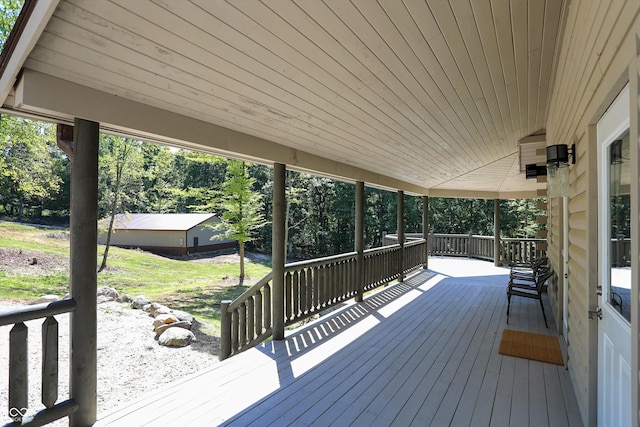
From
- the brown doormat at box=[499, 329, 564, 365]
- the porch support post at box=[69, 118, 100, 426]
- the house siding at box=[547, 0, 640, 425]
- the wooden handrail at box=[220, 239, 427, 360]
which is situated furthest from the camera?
the wooden handrail at box=[220, 239, 427, 360]

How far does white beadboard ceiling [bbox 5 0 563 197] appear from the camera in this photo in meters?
1.68

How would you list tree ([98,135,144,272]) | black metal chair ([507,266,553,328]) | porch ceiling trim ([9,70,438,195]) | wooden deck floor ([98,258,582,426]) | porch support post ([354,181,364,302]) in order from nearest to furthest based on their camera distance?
porch ceiling trim ([9,70,438,195]) → wooden deck floor ([98,258,582,426]) → black metal chair ([507,266,553,328]) → porch support post ([354,181,364,302]) → tree ([98,135,144,272])

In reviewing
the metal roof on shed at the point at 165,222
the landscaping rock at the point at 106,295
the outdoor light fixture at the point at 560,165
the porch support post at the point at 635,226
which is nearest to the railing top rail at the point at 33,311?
the porch support post at the point at 635,226

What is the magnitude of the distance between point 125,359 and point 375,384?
505 cm

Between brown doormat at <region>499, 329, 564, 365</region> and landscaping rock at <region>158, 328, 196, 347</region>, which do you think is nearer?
brown doormat at <region>499, 329, 564, 365</region>

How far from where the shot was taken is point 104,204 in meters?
16.4

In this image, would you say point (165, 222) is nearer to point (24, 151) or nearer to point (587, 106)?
point (24, 151)

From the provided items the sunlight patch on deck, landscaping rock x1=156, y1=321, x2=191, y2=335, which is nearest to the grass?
landscaping rock x1=156, y1=321, x2=191, y2=335

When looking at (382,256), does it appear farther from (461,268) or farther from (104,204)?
(104,204)

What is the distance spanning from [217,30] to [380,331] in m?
4.06

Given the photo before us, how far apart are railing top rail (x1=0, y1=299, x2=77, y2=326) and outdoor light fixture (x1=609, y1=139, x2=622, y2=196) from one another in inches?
127

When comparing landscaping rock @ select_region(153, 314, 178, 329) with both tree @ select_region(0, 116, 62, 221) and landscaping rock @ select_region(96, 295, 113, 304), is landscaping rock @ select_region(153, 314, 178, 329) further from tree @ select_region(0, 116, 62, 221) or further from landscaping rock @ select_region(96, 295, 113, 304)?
tree @ select_region(0, 116, 62, 221)

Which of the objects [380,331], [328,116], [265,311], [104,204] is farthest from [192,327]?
[104,204]

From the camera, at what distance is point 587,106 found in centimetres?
203
